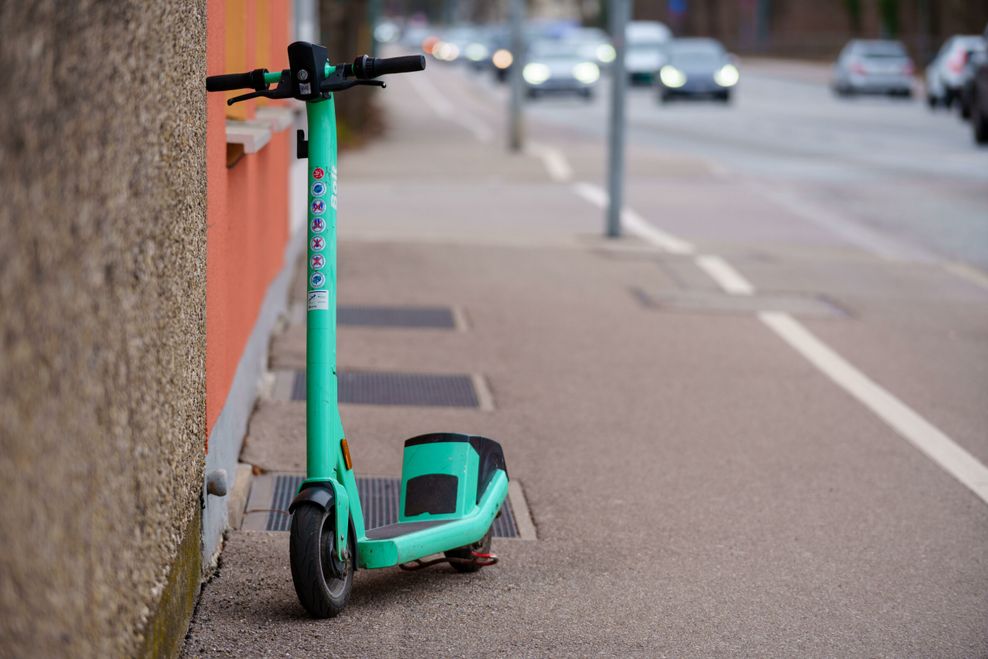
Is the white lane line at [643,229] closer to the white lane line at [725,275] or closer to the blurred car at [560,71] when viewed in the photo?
the white lane line at [725,275]

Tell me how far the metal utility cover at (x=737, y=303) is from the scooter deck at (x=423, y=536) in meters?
5.60

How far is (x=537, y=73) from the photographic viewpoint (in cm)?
4609

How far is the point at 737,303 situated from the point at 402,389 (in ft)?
11.8

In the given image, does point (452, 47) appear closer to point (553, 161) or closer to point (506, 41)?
point (506, 41)

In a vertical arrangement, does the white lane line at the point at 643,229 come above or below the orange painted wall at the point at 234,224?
below

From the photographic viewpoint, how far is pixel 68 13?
2537mm

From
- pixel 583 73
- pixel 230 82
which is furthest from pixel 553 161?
pixel 583 73

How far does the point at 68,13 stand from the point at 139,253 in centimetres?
78

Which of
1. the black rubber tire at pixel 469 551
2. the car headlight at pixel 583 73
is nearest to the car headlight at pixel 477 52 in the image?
the car headlight at pixel 583 73

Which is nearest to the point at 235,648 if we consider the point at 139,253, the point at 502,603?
the point at 502,603

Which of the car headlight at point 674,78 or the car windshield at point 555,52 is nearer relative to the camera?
the car headlight at point 674,78

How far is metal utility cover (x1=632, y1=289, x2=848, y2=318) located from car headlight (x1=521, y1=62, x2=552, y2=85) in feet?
117

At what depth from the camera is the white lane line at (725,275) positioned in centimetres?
1112

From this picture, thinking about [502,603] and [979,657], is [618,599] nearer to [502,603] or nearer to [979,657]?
[502,603]
